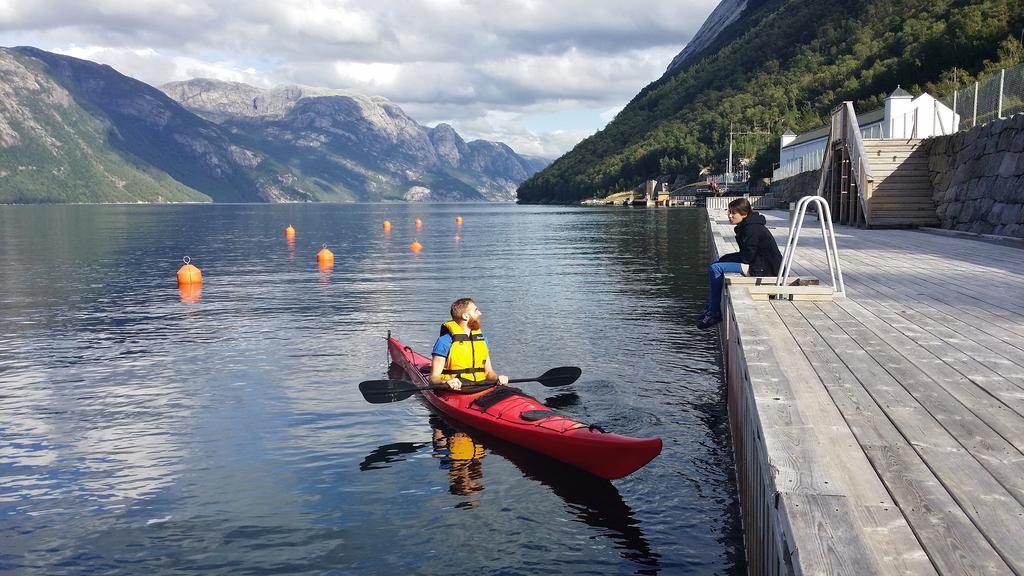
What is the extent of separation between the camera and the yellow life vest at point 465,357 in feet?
40.4

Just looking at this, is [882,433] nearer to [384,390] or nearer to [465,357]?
[465,357]

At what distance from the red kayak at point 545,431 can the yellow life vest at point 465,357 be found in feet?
1.08

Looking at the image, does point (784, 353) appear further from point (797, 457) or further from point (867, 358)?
point (797, 457)

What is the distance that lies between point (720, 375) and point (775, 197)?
6591 cm

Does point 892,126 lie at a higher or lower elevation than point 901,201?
higher

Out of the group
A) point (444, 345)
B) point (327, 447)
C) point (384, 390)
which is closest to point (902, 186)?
point (444, 345)

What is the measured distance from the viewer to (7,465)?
11.3m

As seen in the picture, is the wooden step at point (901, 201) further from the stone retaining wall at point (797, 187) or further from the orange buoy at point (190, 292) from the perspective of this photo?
the orange buoy at point (190, 292)

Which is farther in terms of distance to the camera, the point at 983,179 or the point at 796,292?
the point at 983,179

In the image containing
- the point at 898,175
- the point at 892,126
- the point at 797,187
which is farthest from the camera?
the point at 797,187

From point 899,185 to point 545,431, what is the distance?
93.8ft

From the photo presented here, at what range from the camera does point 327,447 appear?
11945 mm

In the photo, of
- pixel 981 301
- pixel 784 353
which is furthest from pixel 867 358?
pixel 981 301

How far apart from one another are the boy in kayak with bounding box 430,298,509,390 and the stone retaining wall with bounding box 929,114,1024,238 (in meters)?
17.8
